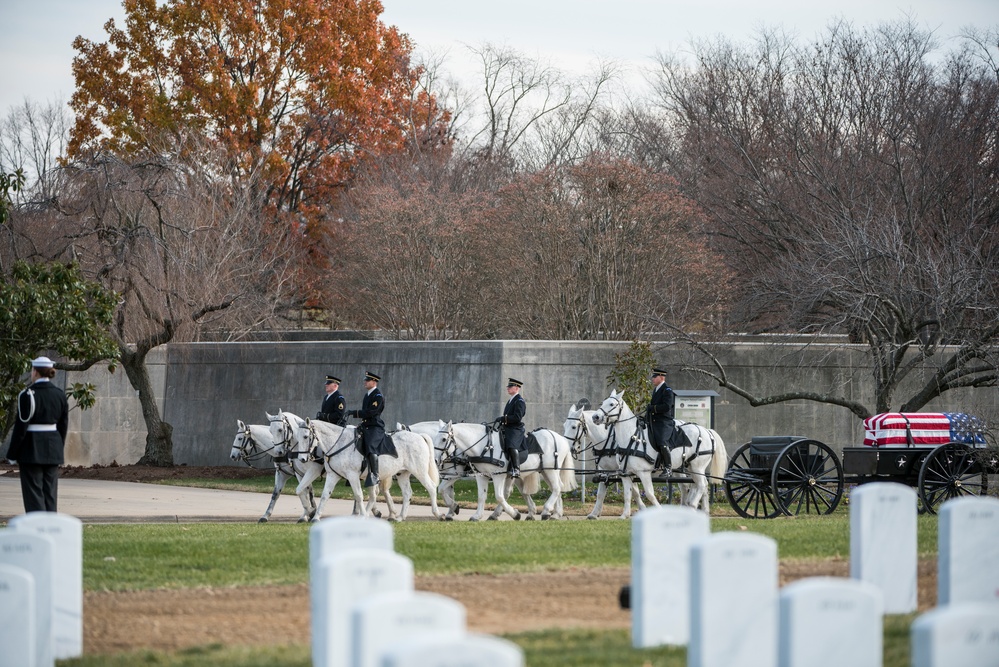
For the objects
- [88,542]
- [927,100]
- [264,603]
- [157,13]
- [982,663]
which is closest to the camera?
[982,663]

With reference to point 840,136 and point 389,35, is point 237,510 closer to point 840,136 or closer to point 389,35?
point 840,136

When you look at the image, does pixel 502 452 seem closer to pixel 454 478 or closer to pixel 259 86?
pixel 454 478

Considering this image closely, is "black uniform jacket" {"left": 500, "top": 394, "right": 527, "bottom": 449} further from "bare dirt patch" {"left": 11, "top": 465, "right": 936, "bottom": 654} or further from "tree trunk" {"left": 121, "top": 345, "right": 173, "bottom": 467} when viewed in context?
"tree trunk" {"left": 121, "top": 345, "right": 173, "bottom": 467}

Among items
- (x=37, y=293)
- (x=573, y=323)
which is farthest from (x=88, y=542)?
(x=573, y=323)

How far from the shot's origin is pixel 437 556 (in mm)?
12938

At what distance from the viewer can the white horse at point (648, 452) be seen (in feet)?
62.1

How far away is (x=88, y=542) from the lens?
47.1 ft

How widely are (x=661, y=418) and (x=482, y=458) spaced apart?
2.82 metres

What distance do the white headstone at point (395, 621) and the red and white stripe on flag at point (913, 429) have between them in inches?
564

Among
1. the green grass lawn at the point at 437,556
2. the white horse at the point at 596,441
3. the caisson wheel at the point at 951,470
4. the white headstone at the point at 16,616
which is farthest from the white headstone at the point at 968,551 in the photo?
the white horse at the point at 596,441

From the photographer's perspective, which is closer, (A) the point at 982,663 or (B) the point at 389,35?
(A) the point at 982,663

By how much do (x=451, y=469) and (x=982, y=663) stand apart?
591 inches

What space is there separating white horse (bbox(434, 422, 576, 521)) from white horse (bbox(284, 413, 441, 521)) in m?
0.44

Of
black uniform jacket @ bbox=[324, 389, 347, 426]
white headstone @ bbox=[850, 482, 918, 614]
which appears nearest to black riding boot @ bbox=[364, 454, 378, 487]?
black uniform jacket @ bbox=[324, 389, 347, 426]
